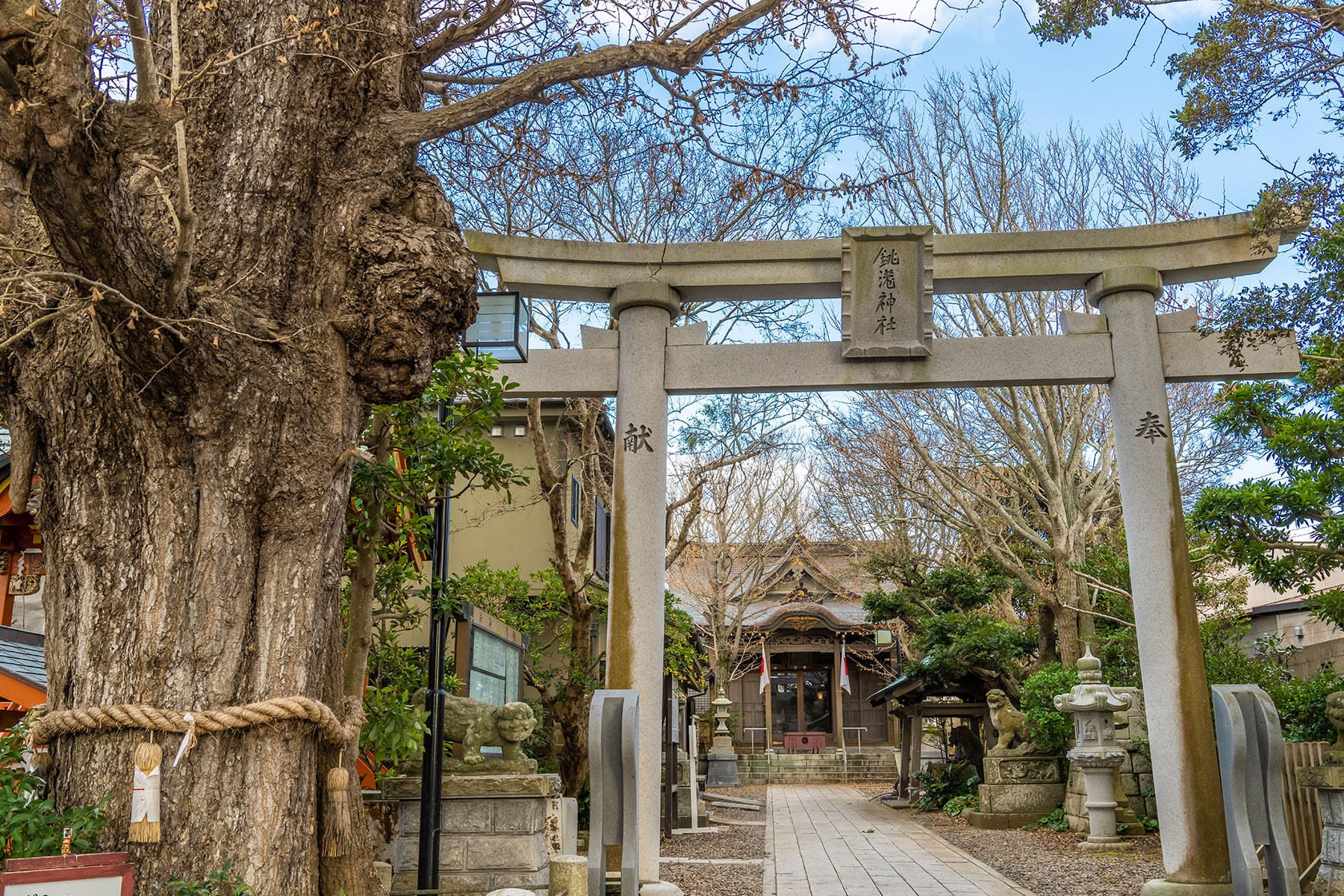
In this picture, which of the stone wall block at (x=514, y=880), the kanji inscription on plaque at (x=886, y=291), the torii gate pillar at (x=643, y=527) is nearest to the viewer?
the stone wall block at (x=514, y=880)

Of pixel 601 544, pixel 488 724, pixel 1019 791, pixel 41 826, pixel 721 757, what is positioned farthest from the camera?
pixel 721 757

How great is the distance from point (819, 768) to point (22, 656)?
22.1 metres

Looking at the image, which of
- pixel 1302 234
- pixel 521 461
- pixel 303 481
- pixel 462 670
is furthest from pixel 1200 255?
pixel 521 461

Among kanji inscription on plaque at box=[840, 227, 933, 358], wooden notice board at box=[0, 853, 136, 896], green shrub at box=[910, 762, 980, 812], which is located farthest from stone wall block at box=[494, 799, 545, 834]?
green shrub at box=[910, 762, 980, 812]

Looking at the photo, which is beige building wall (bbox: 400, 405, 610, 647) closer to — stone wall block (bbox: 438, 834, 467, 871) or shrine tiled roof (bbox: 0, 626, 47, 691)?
shrine tiled roof (bbox: 0, 626, 47, 691)

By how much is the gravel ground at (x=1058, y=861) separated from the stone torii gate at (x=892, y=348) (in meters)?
2.40

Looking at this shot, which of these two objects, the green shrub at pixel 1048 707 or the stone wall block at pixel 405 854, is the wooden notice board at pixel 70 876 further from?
the green shrub at pixel 1048 707

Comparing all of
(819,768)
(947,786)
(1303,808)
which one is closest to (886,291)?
(1303,808)

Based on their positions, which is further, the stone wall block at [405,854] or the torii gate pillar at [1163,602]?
the torii gate pillar at [1163,602]

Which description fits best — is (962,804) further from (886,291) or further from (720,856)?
(886,291)

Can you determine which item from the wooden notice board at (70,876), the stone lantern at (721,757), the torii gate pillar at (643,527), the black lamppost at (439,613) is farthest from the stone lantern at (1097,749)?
the stone lantern at (721,757)

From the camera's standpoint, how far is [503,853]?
6.44 meters

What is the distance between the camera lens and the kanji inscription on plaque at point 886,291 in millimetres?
7918

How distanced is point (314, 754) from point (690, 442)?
454 inches
